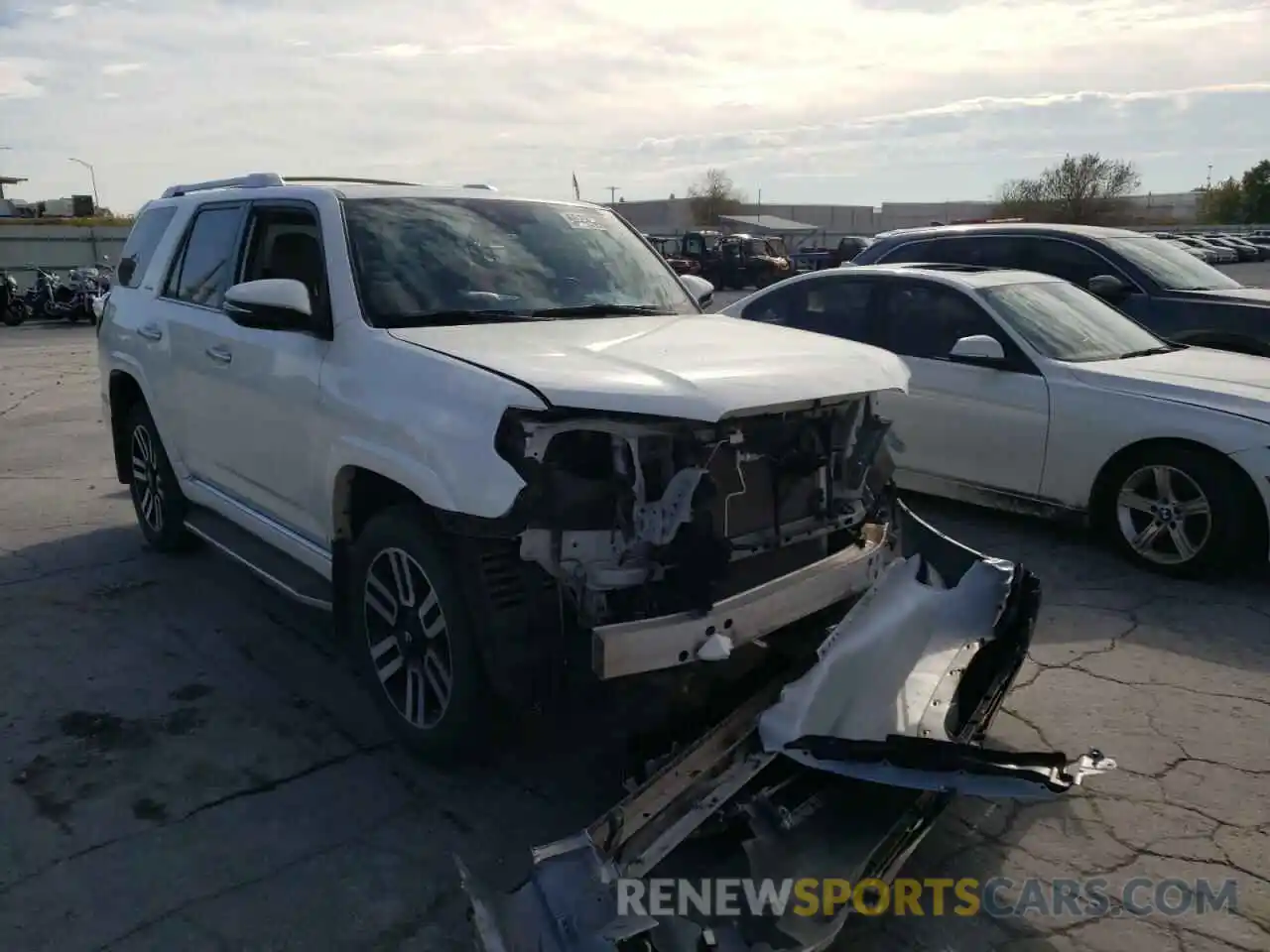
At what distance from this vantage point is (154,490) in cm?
615

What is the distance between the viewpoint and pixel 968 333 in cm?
669

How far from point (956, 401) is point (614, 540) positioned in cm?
402

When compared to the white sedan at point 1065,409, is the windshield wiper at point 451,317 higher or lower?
higher

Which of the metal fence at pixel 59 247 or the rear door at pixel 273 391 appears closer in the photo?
the rear door at pixel 273 391

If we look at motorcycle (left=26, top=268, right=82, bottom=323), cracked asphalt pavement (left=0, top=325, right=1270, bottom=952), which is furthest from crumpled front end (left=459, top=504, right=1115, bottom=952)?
motorcycle (left=26, top=268, right=82, bottom=323)

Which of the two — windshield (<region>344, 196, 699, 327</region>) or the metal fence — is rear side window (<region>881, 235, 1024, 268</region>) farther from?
the metal fence

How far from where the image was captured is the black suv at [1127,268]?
8.52 m

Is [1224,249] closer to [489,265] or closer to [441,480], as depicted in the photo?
[489,265]

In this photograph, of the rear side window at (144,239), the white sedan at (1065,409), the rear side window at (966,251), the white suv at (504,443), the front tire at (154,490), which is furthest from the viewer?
the rear side window at (966,251)

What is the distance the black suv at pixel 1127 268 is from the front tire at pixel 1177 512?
3.37 meters

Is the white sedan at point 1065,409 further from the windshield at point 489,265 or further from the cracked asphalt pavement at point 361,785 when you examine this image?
the windshield at point 489,265

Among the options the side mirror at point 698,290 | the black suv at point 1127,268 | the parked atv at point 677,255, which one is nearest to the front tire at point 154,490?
the side mirror at point 698,290

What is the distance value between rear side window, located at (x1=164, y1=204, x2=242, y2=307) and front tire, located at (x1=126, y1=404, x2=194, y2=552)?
87 cm

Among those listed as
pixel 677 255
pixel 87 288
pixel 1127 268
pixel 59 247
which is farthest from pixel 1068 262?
pixel 59 247
